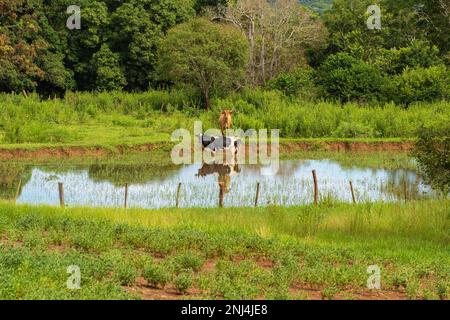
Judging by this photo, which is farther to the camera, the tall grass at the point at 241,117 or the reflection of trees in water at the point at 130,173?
the tall grass at the point at 241,117

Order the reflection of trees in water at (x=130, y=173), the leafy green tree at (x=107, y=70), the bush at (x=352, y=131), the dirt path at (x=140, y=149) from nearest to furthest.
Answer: the reflection of trees in water at (x=130, y=173)
the dirt path at (x=140, y=149)
the bush at (x=352, y=131)
the leafy green tree at (x=107, y=70)

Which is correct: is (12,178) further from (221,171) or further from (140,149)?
(140,149)

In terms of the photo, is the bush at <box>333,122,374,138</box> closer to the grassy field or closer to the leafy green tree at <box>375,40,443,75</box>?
the leafy green tree at <box>375,40,443,75</box>

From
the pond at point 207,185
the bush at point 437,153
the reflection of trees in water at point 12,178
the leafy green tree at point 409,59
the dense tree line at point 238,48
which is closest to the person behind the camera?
the bush at point 437,153

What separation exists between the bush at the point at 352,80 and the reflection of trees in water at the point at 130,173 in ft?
45.9

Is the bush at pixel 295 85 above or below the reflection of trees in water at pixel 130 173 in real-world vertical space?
above

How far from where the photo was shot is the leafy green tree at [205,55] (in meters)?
36.3

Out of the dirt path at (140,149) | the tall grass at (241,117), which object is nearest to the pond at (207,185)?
the dirt path at (140,149)

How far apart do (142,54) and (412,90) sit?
1524 cm

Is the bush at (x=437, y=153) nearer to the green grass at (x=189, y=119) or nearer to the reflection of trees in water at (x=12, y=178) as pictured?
the reflection of trees in water at (x=12, y=178)

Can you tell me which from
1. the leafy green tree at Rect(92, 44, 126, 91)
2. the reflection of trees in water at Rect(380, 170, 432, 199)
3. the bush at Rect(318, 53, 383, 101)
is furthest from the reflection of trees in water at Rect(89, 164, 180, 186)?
the leafy green tree at Rect(92, 44, 126, 91)

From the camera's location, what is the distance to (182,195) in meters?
18.9

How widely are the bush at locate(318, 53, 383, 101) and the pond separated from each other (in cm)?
1157
